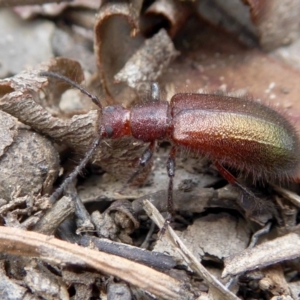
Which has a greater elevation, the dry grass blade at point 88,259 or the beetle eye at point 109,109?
the beetle eye at point 109,109

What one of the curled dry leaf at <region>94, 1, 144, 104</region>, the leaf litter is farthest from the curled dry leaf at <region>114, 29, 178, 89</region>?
the curled dry leaf at <region>94, 1, 144, 104</region>

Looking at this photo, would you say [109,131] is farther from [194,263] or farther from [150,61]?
[194,263]

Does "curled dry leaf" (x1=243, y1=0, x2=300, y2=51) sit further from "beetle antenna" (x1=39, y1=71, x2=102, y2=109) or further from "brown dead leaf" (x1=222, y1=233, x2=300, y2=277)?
"brown dead leaf" (x1=222, y1=233, x2=300, y2=277)

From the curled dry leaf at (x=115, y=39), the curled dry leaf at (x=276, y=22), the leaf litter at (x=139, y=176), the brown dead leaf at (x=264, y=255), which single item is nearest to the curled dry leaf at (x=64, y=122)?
the leaf litter at (x=139, y=176)

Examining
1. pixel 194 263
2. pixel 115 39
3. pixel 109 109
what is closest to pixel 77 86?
pixel 109 109

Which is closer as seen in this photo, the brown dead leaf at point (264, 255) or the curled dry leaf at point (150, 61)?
the brown dead leaf at point (264, 255)

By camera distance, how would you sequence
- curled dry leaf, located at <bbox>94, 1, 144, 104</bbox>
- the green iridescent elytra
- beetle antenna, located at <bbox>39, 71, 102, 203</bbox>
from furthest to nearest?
1. curled dry leaf, located at <bbox>94, 1, 144, 104</bbox>
2. the green iridescent elytra
3. beetle antenna, located at <bbox>39, 71, 102, 203</bbox>

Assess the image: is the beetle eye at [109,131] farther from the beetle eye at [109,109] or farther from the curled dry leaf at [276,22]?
the curled dry leaf at [276,22]

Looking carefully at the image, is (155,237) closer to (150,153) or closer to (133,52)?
(150,153)

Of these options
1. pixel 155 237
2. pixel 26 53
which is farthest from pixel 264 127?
pixel 26 53
